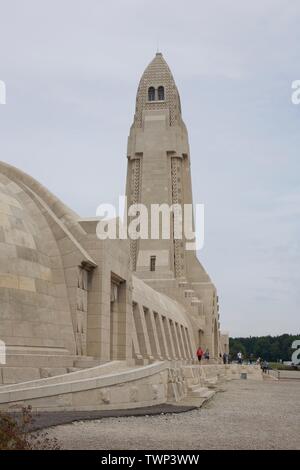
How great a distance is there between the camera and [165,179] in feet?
188

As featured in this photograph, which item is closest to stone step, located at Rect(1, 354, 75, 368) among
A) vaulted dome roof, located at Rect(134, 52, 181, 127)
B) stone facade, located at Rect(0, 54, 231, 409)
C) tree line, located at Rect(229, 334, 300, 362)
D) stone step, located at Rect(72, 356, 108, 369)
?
stone facade, located at Rect(0, 54, 231, 409)

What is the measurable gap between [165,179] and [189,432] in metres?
47.5

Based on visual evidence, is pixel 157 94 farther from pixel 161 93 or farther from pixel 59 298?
pixel 59 298

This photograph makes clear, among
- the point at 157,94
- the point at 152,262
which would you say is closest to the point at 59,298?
the point at 152,262

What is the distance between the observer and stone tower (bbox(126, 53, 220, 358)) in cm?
5603

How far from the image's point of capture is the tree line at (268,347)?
14088 cm

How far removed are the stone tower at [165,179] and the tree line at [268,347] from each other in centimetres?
7837

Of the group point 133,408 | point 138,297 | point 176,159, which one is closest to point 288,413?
point 133,408

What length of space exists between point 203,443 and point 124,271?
45.9ft

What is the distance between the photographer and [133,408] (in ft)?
46.2

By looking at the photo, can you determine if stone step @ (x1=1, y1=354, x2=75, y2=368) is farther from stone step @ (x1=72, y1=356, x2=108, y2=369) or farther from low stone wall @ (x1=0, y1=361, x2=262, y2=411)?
low stone wall @ (x1=0, y1=361, x2=262, y2=411)

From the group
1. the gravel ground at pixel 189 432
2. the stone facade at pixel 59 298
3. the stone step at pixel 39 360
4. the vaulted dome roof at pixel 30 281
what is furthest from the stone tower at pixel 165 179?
the gravel ground at pixel 189 432

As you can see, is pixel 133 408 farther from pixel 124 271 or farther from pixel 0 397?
pixel 124 271
